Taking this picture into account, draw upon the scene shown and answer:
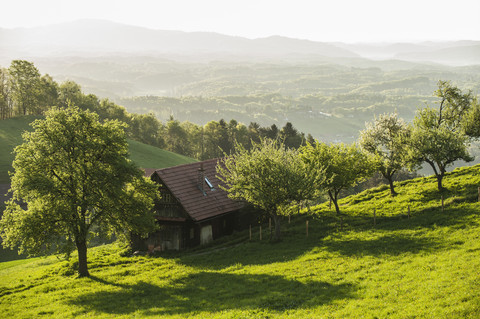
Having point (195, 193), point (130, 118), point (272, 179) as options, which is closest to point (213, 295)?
point (272, 179)

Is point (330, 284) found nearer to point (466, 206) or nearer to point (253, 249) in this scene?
point (253, 249)

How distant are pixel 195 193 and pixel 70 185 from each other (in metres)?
13.9

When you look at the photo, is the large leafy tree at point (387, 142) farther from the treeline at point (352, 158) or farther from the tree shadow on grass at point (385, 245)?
the tree shadow on grass at point (385, 245)

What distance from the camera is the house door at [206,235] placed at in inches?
1639

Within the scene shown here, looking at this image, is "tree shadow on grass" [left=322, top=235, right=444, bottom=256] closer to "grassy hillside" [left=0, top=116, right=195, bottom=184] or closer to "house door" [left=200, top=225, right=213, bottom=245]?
"house door" [left=200, top=225, right=213, bottom=245]

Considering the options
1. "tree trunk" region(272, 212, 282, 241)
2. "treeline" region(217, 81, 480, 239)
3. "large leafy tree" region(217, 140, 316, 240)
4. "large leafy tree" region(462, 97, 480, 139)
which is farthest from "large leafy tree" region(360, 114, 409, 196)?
"tree trunk" region(272, 212, 282, 241)

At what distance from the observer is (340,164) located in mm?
40406

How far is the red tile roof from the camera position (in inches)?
1612

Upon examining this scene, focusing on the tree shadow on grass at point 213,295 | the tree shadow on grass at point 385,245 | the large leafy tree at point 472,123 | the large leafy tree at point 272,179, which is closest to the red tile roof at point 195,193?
the large leafy tree at point 272,179

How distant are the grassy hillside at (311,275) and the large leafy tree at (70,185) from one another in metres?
4.17

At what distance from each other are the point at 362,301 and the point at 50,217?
24.1m

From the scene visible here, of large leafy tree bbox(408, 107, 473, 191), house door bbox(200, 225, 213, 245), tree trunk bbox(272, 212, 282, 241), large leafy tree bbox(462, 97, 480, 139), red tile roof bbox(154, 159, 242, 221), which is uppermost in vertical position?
large leafy tree bbox(462, 97, 480, 139)

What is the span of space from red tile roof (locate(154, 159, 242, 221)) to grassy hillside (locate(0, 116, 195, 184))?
4885 cm

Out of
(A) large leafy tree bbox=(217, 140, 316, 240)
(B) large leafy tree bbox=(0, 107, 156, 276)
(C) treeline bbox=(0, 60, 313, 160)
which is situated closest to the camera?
(B) large leafy tree bbox=(0, 107, 156, 276)
